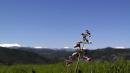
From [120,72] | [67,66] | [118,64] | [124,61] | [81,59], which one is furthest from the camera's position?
[124,61]

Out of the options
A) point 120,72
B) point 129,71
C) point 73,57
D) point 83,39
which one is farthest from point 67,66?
point 129,71

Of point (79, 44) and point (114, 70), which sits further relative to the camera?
point (114, 70)

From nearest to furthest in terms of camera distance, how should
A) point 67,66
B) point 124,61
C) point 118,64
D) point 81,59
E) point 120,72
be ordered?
point 81,59 < point 67,66 < point 120,72 < point 118,64 < point 124,61

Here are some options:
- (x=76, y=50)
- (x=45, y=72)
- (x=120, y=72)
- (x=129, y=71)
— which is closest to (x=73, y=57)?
(x=76, y=50)

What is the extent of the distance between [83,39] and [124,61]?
12.2m

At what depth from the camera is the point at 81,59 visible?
6.41 meters

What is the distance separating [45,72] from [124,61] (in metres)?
3.47


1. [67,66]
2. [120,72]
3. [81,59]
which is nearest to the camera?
[81,59]

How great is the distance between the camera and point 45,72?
17.9 m

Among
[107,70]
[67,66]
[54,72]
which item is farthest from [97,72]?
[67,66]

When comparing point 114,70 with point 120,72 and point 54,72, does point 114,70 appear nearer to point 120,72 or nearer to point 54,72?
point 120,72

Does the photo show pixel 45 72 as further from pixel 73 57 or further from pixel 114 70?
pixel 73 57

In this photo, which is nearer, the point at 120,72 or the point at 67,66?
the point at 67,66

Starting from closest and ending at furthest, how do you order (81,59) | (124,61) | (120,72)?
(81,59)
(120,72)
(124,61)
